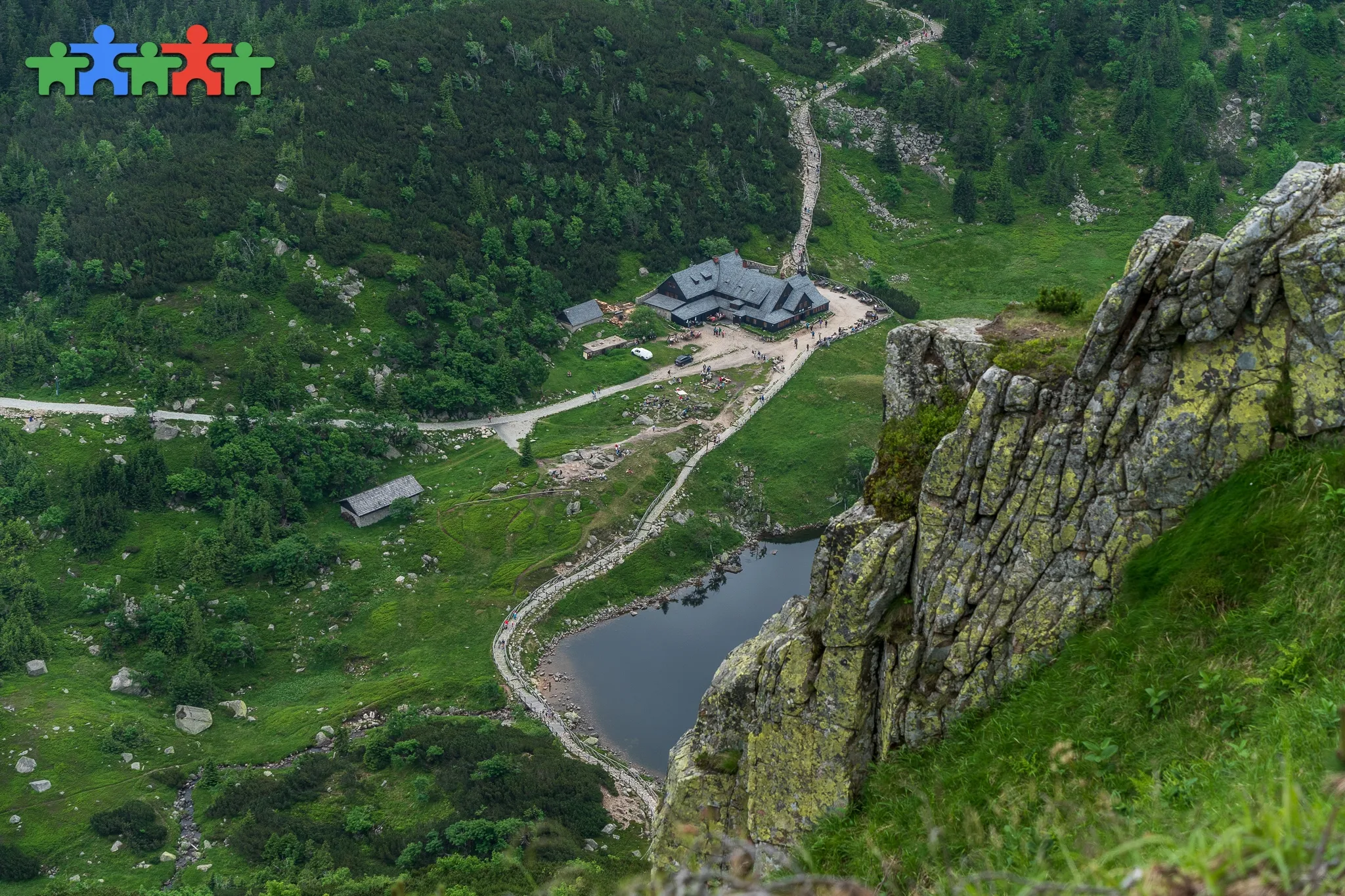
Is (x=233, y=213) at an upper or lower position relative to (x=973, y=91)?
lower

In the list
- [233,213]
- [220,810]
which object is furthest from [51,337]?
[220,810]

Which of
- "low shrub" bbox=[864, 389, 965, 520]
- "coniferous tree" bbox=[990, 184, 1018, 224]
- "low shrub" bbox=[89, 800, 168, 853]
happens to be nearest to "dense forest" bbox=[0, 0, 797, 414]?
"coniferous tree" bbox=[990, 184, 1018, 224]

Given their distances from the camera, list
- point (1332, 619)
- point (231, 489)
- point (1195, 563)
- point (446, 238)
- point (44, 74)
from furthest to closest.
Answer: point (44, 74) < point (446, 238) < point (231, 489) < point (1195, 563) < point (1332, 619)

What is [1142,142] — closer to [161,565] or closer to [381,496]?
[381,496]

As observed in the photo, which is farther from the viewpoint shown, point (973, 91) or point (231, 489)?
point (973, 91)

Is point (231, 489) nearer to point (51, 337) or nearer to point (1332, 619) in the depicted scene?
point (51, 337)

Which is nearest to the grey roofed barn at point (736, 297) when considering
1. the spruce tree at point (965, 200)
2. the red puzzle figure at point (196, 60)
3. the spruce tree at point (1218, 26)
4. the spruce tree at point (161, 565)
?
the spruce tree at point (965, 200)
